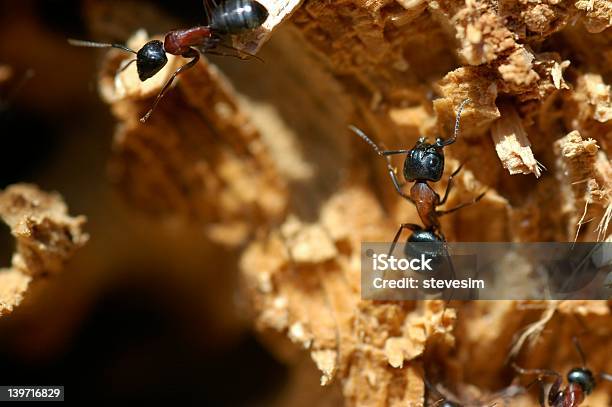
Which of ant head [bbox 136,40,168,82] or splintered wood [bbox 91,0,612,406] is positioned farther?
ant head [bbox 136,40,168,82]

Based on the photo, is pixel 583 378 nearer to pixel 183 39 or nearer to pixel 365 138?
pixel 365 138

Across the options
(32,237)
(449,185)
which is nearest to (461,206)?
(449,185)

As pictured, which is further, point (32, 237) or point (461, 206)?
point (461, 206)

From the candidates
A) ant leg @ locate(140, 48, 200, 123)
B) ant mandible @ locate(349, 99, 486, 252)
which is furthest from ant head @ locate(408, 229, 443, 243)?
ant leg @ locate(140, 48, 200, 123)

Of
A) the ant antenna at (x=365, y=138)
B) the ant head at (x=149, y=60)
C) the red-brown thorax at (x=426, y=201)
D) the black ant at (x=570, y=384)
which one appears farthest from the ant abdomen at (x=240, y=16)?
the black ant at (x=570, y=384)

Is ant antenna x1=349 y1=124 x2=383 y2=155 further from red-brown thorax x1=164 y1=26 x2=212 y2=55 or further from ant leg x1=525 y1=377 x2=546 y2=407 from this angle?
ant leg x1=525 y1=377 x2=546 y2=407

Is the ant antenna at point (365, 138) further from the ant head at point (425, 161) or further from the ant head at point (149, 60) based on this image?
the ant head at point (149, 60)
